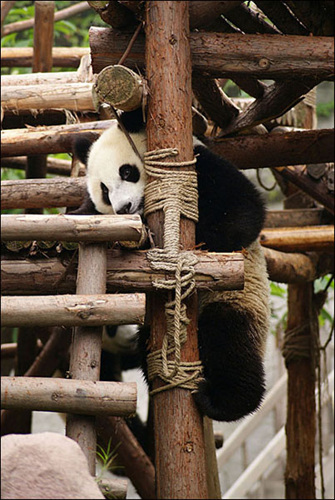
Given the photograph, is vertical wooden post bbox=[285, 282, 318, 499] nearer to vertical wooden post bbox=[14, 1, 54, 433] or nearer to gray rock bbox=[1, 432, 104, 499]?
vertical wooden post bbox=[14, 1, 54, 433]

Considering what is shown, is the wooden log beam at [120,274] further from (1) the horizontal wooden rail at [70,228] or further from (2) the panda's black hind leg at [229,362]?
(2) the panda's black hind leg at [229,362]

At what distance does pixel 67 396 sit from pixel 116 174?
4.92 ft

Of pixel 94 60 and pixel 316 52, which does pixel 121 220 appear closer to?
pixel 94 60

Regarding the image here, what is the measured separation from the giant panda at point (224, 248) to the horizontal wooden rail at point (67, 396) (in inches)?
21.6

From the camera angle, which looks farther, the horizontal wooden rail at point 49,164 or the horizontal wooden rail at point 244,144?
the horizontal wooden rail at point 49,164

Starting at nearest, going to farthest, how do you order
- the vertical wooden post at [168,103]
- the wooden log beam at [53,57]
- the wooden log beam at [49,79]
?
the vertical wooden post at [168,103]
the wooden log beam at [49,79]
the wooden log beam at [53,57]

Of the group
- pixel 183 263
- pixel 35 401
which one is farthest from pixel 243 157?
pixel 35 401

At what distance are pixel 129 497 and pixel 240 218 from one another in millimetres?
7462

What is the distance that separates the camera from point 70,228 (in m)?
2.52

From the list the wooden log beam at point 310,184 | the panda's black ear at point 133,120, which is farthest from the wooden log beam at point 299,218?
the panda's black ear at point 133,120

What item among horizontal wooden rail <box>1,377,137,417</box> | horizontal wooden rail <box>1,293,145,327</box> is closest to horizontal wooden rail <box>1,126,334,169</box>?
horizontal wooden rail <box>1,293,145,327</box>

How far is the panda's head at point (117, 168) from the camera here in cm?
343

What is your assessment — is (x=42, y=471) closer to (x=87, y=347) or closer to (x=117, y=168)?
(x=87, y=347)

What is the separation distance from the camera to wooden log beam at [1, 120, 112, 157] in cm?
423
